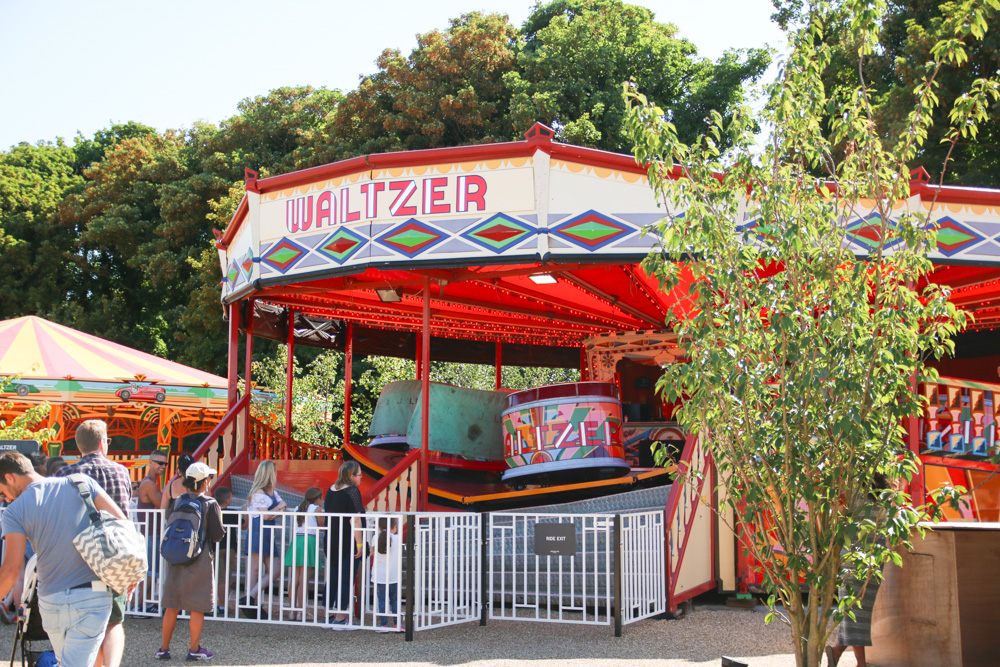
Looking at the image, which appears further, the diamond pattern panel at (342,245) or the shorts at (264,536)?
the diamond pattern panel at (342,245)

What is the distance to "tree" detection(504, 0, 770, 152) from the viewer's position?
22.3m

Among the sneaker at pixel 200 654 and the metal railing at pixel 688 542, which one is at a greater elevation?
the metal railing at pixel 688 542

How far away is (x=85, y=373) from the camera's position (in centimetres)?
1477

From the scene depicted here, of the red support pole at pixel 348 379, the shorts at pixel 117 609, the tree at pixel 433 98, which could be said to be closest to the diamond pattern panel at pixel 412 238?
the shorts at pixel 117 609

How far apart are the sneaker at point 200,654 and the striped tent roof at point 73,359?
8916 millimetres

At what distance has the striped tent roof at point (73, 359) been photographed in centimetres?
1409

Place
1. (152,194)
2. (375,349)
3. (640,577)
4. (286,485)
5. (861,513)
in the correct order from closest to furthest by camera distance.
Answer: (861,513)
(640,577)
(286,485)
(375,349)
(152,194)

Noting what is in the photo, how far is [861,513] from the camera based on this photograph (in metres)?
3.78

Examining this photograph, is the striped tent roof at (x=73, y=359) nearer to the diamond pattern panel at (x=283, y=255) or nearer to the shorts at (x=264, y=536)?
the diamond pattern panel at (x=283, y=255)

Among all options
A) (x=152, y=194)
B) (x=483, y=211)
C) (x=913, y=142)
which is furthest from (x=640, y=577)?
(x=152, y=194)

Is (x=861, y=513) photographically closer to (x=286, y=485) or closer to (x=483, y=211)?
(x=483, y=211)

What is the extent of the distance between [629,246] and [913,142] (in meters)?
3.82

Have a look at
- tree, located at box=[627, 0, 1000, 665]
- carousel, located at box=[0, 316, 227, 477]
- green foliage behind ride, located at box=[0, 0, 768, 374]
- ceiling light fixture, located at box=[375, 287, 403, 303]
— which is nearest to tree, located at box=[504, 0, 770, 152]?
green foliage behind ride, located at box=[0, 0, 768, 374]

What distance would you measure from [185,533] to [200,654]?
889 mm
